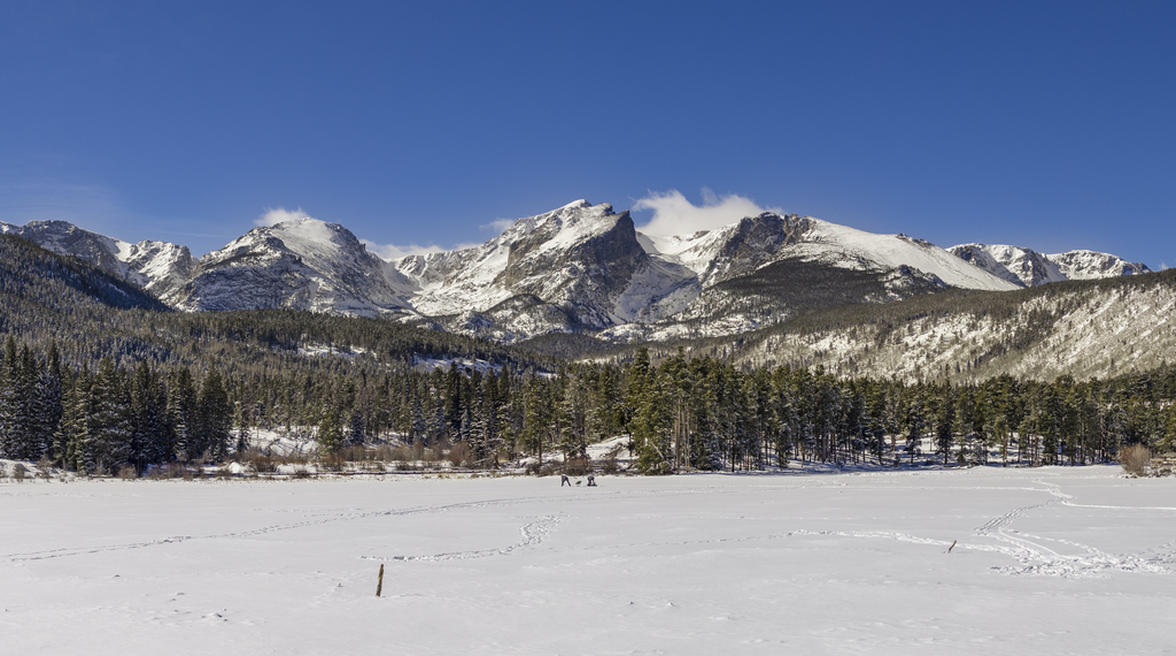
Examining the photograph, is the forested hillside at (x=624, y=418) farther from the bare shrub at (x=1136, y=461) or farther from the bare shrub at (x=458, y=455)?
the bare shrub at (x=1136, y=461)

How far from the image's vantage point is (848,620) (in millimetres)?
15945

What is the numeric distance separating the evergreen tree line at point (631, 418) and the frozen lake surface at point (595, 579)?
37.7 m

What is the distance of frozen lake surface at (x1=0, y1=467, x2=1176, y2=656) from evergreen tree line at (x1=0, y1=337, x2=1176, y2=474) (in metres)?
37.7

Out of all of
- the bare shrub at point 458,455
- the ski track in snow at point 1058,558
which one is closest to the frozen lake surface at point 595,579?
the ski track in snow at point 1058,558

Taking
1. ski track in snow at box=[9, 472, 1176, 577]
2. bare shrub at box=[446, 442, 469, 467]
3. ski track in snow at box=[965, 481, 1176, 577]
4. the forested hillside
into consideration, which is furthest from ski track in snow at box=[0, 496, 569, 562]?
bare shrub at box=[446, 442, 469, 467]

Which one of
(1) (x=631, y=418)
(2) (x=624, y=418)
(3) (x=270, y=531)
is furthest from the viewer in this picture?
(2) (x=624, y=418)

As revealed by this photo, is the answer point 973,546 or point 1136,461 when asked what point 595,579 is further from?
point 1136,461

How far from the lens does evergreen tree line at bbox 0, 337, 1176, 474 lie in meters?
77.2

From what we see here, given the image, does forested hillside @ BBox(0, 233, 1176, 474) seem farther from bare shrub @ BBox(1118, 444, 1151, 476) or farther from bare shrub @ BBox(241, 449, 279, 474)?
bare shrub @ BBox(1118, 444, 1151, 476)

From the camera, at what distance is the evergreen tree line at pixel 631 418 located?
77.2 metres

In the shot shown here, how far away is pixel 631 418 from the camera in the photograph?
291 ft

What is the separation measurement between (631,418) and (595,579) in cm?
6806

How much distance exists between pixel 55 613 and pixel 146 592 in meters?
2.45

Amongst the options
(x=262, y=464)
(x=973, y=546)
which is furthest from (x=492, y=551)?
(x=262, y=464)
